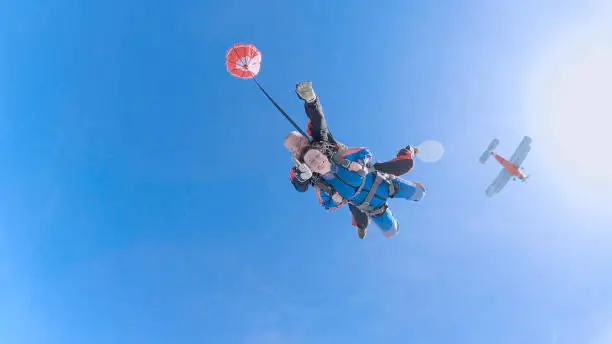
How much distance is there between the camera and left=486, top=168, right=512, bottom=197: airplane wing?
54056mm

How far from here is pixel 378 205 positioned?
930cm

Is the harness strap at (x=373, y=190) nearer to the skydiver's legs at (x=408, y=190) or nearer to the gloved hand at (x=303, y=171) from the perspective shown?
the skydiver's legs at (x=408, y=190)

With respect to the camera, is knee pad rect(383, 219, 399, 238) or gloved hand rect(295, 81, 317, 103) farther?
knee pad rect(383, 219, 399, 238)

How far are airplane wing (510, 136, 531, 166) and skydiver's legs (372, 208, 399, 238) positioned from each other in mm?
48539

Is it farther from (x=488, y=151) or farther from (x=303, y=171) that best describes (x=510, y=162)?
(x=303, y=171)

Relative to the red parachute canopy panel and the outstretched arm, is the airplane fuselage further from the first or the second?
the red parachute canopy panel

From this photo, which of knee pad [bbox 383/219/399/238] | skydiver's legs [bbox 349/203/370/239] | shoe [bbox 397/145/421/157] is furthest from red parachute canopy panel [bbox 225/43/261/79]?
knee pad [bbox 383/219/399/238]

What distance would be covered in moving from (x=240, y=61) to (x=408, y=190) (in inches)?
215

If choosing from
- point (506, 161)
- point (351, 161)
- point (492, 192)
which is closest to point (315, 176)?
point (351, 161)

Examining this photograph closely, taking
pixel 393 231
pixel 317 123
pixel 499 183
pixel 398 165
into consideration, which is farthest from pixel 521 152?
pixel 317 123

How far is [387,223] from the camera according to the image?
9.80m

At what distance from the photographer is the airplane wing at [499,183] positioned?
177 ft

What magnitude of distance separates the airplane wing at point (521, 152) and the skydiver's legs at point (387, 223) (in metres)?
48.5

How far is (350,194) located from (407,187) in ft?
5.73
